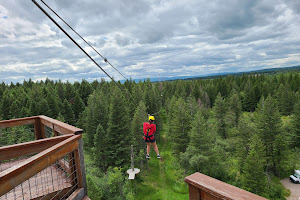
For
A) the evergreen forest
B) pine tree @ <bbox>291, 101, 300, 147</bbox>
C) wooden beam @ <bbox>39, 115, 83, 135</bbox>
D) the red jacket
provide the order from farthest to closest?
pine tree @ <bbox>291, 101, 300, 147</bbox>
the evergreen forest
the red jacket
wooden beam @ <bbox>39, 115, 83, 135</bbox>

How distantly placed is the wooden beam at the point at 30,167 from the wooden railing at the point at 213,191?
1.81m

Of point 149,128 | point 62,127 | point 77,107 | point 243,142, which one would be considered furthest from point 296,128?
point 77,107

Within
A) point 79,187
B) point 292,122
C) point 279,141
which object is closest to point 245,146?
point 279,141

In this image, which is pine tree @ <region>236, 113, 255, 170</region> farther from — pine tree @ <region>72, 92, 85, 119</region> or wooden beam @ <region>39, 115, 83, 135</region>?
pine tree @ <region>72, 92, 85, 119</region>

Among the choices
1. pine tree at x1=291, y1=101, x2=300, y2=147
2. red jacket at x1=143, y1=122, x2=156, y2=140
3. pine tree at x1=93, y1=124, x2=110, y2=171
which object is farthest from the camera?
pine tree at x1=291, y1=101, x2=300, y2=147

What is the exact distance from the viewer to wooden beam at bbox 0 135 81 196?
201 cm

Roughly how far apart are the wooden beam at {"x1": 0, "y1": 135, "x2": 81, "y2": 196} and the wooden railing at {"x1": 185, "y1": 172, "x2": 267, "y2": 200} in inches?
71.2

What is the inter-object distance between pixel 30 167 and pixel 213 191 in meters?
2.05

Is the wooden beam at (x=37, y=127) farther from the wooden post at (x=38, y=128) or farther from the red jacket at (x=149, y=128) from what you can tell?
the red jacket at (x=149, y=128)

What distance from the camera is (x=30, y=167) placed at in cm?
236

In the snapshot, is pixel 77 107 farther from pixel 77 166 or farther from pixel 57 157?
pixel 57 157

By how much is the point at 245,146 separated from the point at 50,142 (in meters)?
30.8

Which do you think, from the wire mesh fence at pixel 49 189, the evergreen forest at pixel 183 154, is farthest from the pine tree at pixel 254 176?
the wire mesh fence at pixel 49 189

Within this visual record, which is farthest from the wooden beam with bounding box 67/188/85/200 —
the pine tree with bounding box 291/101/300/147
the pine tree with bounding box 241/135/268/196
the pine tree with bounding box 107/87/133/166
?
the pine tree with bounding box 291/101/300/147
